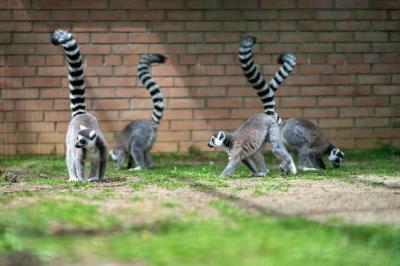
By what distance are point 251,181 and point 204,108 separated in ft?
15.7

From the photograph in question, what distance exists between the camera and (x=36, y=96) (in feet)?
43.5

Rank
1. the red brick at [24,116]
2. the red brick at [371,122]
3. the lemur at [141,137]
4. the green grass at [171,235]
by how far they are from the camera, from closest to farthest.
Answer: the green grass at [171,235] → the lemur at [141,137] → the red brick at [24,116] → the red brick at [371,122]

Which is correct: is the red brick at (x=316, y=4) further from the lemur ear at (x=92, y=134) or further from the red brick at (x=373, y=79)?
the lemur ear at (x=92, y=134)

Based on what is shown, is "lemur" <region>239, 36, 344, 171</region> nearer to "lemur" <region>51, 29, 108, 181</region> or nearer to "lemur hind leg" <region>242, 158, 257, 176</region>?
"lemur hind leg" <region>242, 158, 257, 176</region>

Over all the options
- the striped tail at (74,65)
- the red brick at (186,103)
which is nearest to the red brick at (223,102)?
the red brick at (186,103)

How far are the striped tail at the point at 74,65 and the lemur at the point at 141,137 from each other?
1.19 meters

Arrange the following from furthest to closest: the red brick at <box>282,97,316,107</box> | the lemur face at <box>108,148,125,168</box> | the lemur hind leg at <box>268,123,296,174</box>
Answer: the red brick at <box>282,97,316,107</box>
the lemur face at <box>108,148,125,168</box>
the lemur hind leg at <box>268,123,296,174</box>

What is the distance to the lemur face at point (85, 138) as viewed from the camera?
9.07 m

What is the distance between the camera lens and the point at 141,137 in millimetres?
11422

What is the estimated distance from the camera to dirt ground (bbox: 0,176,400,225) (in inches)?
236

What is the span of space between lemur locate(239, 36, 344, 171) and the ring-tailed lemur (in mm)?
892

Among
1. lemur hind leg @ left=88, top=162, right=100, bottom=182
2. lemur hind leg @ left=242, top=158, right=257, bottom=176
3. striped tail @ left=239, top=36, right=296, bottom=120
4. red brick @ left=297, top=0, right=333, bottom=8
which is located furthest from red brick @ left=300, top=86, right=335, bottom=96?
lemur hind leg @ left=88, top=162, right=100, bottom=182

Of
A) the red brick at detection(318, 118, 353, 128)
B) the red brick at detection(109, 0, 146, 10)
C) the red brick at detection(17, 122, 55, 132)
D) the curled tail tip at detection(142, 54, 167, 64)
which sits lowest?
the red brick at detection(17, 122, 55, 132)

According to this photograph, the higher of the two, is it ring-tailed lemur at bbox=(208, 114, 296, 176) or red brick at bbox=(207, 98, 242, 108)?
red brick at bbox=(207, 98, 242, 108)
